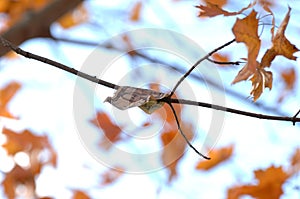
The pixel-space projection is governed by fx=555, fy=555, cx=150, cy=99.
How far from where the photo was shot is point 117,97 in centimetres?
65

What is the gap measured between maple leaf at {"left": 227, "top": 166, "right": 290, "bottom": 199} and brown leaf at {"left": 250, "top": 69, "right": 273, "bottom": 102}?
1.43ft

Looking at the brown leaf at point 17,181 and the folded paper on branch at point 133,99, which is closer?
the folded paper on branch at point 133,99

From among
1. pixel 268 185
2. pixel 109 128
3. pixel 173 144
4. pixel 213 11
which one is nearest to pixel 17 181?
pixel 109 128

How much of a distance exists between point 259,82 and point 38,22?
60 cm

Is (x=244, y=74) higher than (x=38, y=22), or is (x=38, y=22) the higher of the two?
(x=38, y=22)

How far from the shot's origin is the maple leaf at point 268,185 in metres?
1.21

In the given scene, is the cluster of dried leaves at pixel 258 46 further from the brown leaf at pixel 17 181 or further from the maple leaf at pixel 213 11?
the brown leaf at pixel 17 181

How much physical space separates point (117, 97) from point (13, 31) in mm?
557

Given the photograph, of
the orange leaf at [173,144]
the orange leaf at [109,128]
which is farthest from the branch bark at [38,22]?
the orange leaf at [173,144]

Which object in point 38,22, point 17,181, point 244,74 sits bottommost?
point 244,74

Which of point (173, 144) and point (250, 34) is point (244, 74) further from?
point (173, 144)

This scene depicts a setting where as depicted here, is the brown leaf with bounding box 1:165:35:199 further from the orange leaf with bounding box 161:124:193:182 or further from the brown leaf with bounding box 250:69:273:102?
the brown leaf with bounding box 250:69:273:102

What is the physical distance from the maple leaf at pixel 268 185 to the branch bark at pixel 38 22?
1.83 feet

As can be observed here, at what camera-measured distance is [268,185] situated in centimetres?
122
